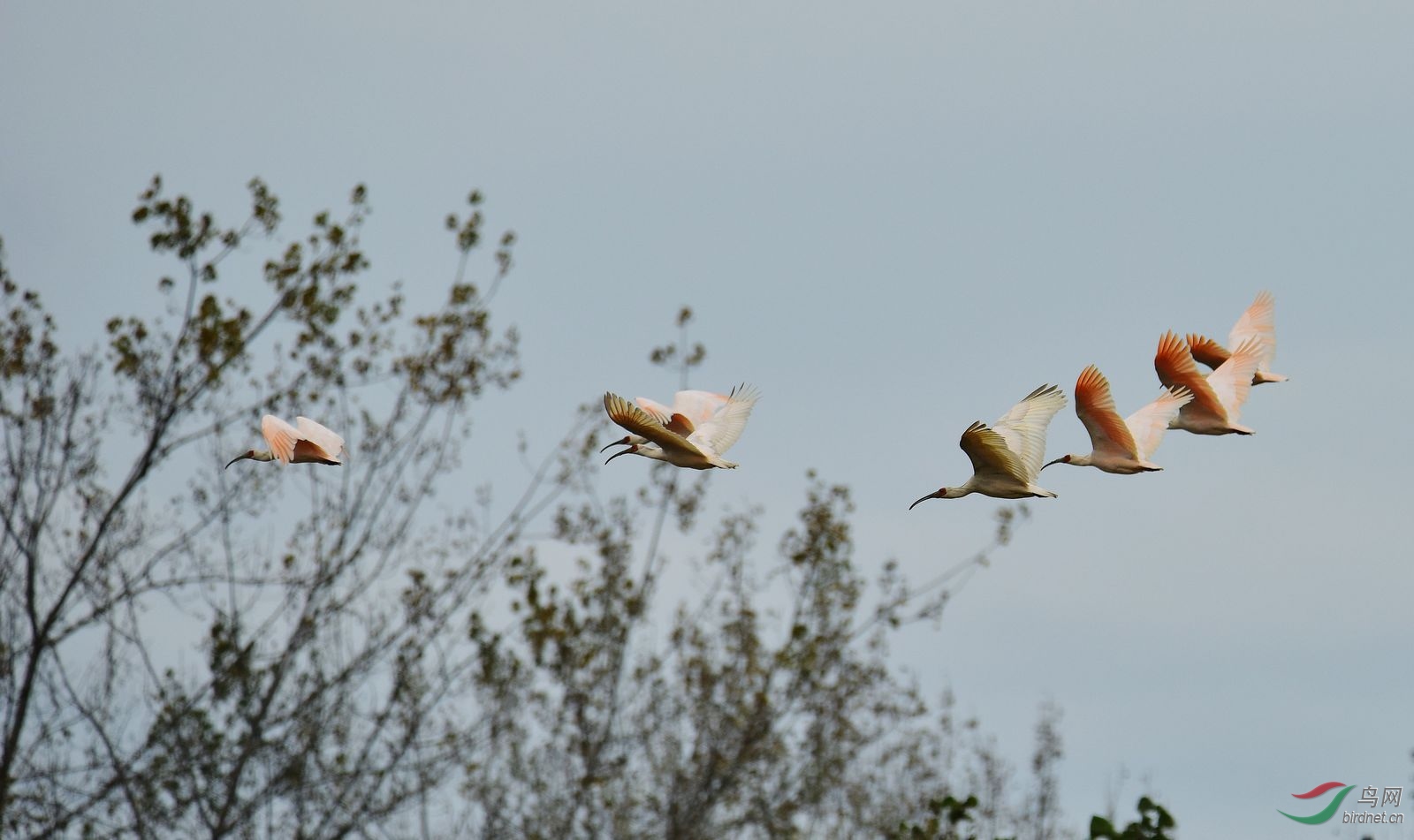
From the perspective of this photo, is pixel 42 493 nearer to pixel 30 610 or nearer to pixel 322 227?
pixel 30 610

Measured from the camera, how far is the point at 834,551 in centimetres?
1800

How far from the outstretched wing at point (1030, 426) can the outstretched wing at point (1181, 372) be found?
64 cm

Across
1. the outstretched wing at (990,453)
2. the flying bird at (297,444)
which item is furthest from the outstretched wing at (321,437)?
the outstretched wing at (990,453)

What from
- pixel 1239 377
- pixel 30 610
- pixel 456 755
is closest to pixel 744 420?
pixel 1239 377

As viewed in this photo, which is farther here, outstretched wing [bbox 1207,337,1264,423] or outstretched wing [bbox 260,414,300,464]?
outstretched wing [bbox 1207,337,1264,423]

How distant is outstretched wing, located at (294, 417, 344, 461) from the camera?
7520 millimetres

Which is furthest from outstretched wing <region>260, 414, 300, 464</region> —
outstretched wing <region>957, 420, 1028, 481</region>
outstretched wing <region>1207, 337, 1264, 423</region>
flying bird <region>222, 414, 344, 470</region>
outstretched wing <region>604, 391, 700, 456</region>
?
outstretched wing <region>1207, 337, 1264, 423</region>

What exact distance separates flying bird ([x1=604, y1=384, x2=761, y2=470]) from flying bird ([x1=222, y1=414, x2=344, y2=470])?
48.2 inches

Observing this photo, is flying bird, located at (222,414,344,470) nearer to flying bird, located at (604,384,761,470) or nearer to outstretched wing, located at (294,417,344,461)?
outstretched wing, located at (294,417,344,461)

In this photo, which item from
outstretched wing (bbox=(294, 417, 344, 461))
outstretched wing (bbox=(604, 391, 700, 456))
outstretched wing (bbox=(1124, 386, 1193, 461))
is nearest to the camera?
outstretched wing (bbox=(604, 391, 700, 456))

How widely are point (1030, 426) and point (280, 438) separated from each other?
3222 millimetres

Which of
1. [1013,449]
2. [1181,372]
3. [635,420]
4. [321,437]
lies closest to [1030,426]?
[1013,449]

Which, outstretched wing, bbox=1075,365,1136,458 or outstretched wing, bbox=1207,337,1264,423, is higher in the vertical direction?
outstretched wing, bbox=1207,337,1264,423

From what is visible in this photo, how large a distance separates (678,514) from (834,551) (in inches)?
63.3
